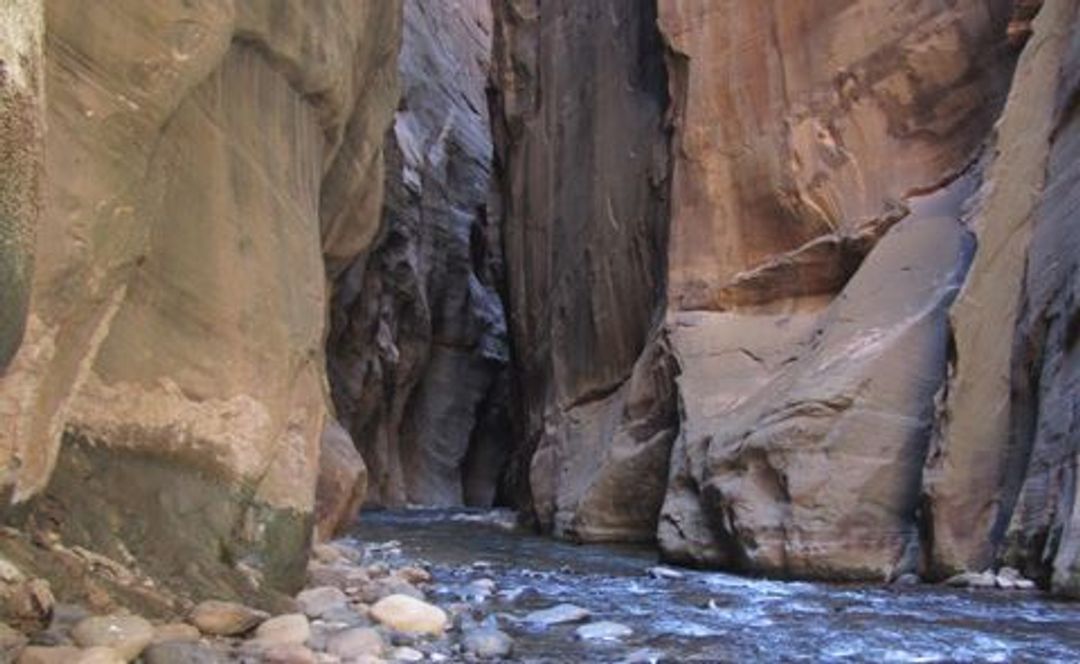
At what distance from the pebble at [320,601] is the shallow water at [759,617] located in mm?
1237

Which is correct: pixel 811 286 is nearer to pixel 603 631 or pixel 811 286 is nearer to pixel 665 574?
pixel 665 574

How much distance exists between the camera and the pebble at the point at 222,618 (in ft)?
20.0

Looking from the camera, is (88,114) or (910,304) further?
(910,304)

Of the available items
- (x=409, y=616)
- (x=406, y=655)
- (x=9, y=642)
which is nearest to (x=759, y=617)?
(x=409, y=616)

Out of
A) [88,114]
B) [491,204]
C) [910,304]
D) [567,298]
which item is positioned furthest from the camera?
[491,204]

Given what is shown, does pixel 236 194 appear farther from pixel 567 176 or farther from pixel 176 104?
pixel 567 176

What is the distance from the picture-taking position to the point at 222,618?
6164mm

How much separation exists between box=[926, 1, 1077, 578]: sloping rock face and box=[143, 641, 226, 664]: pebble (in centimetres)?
767

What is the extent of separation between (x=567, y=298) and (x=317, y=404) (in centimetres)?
1691

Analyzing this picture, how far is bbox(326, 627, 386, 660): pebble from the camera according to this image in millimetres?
6395

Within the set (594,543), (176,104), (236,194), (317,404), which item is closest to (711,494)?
(594,543)

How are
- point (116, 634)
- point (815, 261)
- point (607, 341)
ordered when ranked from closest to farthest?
point (116, 634), point (815, 261), point (607, 341)

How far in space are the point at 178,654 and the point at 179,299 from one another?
2.61 m

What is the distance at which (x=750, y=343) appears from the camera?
16.4 m
